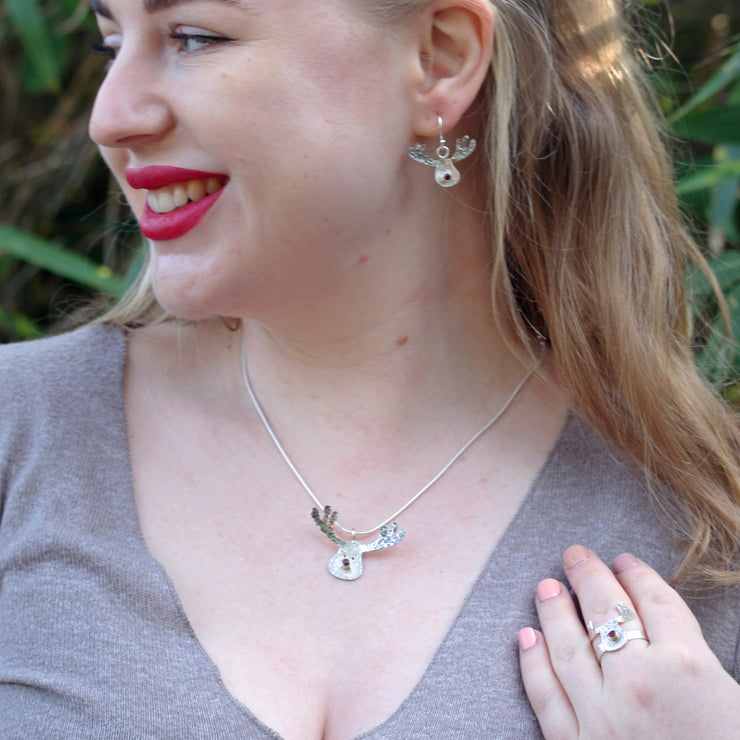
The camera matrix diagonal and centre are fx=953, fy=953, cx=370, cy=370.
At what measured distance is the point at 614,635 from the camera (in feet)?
3.81

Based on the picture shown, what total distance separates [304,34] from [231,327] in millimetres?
565

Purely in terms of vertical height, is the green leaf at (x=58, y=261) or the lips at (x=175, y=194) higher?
the lips at (x=175, y=194)

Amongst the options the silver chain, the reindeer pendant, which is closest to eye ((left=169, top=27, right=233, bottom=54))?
the silver chain

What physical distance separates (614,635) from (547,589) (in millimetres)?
118

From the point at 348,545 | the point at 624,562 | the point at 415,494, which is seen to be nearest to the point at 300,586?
the point at 348,545

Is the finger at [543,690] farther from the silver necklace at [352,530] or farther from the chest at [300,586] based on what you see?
the silver necklace at [352,530]

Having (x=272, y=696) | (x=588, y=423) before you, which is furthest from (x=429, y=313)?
(x=272, y=696)

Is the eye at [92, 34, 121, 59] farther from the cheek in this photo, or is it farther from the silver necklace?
the silver necklace

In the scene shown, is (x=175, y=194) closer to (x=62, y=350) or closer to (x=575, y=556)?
(x=62, y=350)

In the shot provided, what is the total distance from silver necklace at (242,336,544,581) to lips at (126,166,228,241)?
0.35 metres

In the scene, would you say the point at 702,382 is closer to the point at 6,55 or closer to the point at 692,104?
the point at 692,104

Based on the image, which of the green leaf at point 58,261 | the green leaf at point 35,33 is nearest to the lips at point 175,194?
the green leaf at point 58,261

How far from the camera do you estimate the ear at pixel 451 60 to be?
129 centimetres

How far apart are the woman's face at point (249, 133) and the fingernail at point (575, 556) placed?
511 mm
